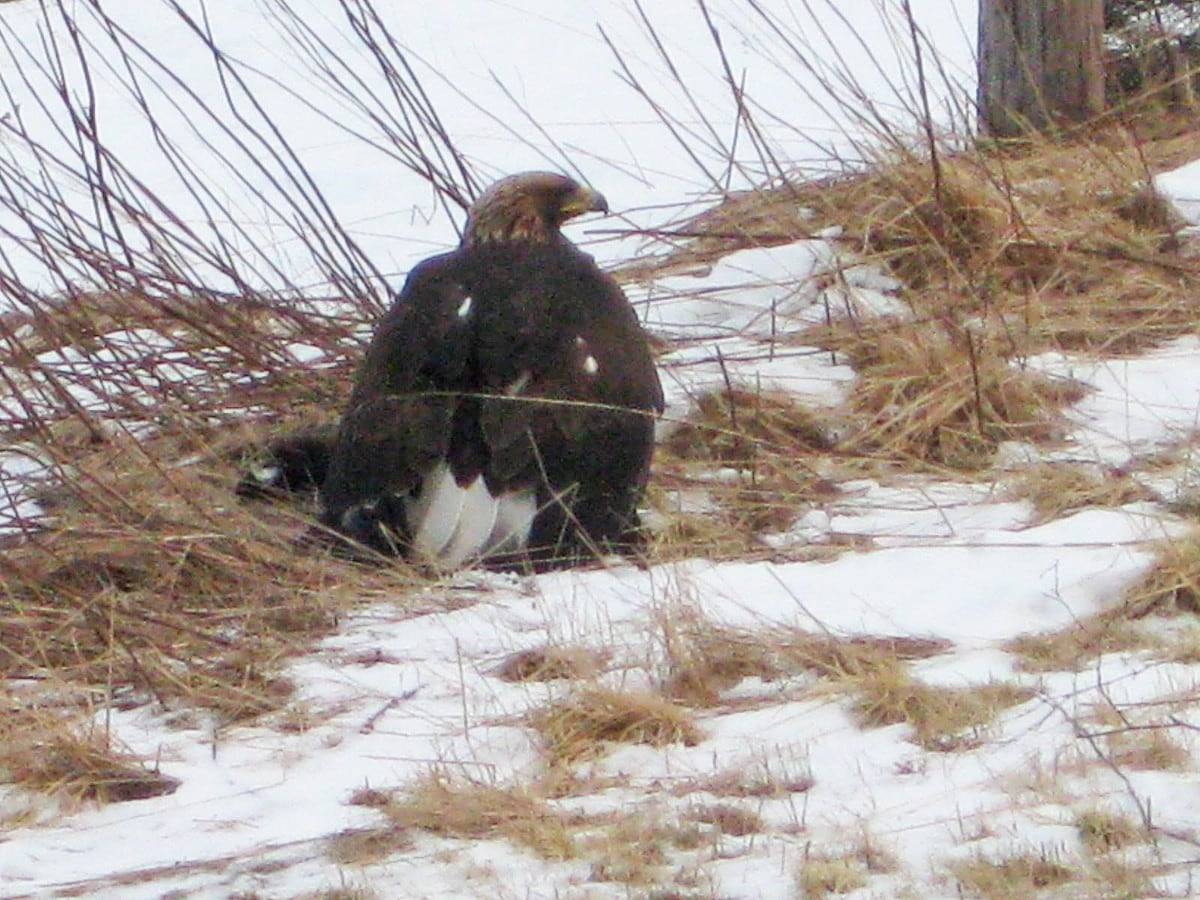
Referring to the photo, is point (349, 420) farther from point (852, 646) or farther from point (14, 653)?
point (852, 646)

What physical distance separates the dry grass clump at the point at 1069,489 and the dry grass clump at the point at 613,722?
4.39ft

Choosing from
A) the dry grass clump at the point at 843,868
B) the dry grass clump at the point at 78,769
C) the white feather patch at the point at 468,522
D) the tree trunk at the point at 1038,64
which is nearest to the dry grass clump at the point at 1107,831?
the dry grass clump at the point at 843,868

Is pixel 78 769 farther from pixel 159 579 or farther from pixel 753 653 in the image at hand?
pixel 753 653

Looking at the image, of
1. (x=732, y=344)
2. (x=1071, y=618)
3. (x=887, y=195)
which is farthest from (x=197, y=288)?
(x=1071, y=618)

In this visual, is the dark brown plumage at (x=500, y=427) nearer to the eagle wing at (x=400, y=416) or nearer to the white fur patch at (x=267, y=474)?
the eagle wing at (x=400, y=416)

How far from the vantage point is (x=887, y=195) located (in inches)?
264

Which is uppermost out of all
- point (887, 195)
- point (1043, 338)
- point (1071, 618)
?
point (887, 195)

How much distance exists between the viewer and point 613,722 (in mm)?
4016

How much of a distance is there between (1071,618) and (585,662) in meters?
0.92

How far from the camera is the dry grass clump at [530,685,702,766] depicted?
3986 millimetres

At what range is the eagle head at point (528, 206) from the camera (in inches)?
220

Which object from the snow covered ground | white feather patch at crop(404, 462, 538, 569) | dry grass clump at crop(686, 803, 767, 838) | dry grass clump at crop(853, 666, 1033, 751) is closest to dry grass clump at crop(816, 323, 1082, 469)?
the snow covered ground

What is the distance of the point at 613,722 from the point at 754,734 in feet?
0.78

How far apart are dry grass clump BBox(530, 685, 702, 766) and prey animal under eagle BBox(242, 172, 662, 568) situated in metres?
0.96
